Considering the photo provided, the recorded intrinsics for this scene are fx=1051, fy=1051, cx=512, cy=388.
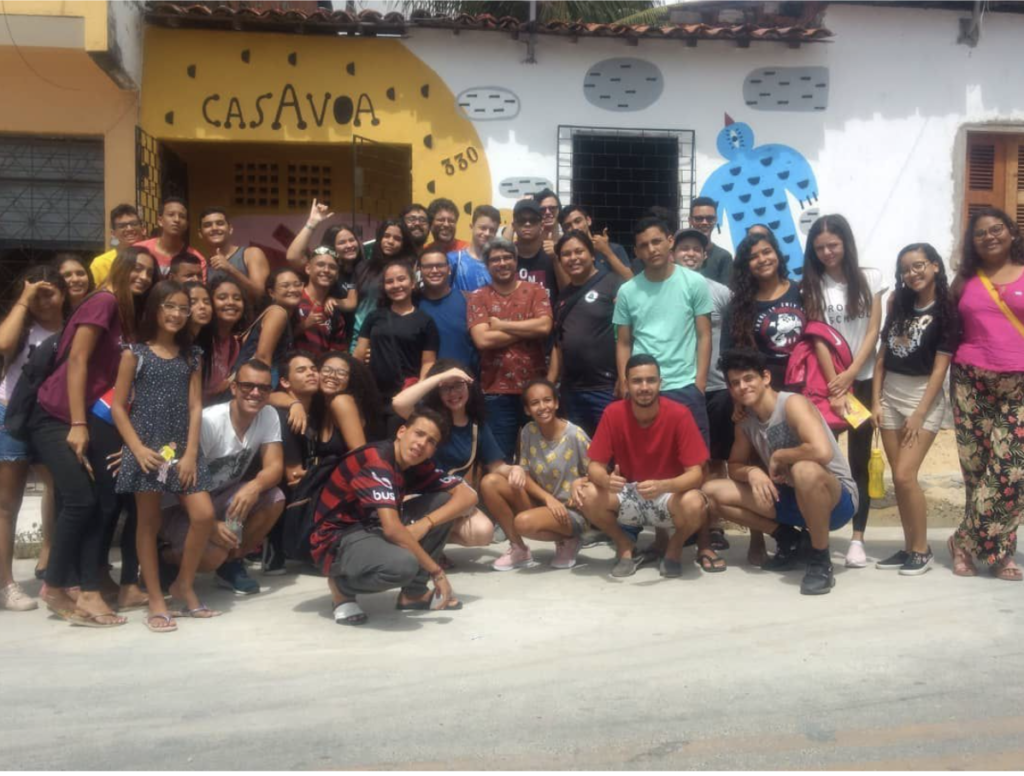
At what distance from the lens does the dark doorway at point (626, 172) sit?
363 inches

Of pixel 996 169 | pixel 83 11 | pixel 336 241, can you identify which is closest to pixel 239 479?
pixel 336 241

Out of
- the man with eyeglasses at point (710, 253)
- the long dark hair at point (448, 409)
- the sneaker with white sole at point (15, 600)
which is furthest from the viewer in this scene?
the man with eyeglasses at point (710, 253)

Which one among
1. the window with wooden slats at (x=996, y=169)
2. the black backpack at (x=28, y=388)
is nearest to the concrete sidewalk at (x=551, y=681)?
the black backpack at (x=28, y=388)

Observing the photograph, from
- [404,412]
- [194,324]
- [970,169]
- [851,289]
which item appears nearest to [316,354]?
[404,412]

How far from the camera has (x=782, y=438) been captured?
5461 mm

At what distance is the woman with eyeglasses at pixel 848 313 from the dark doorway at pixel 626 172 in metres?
3.53

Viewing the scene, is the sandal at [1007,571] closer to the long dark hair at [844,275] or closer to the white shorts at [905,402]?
the white shorts at [905,402]

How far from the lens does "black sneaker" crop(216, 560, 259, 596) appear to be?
544 cm

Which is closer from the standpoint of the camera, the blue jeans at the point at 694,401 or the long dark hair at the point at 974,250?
the long dark hair at the point at 974,250

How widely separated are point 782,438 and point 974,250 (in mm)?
1412

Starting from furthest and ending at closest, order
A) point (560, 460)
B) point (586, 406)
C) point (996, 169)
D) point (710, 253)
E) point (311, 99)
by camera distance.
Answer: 1. point (996, 169)
2. point (311, 99)
3. point (710, 253)
4. point (586, 406)
5. point (560, 460)

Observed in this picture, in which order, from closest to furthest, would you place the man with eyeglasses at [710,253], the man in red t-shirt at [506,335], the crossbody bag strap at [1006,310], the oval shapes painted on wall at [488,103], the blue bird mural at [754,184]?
the crossbody bag strap at [1006,310]
the man in red t-shirt at [506,335]
the man with eyeglasses at [710,253]
the oval shapes painted on wall at [488,103]
the blue bird mural at [754,184]

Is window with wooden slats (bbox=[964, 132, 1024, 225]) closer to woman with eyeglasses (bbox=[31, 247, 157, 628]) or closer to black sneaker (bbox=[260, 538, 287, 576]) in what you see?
black sneaker (bbox=[260, 538, 287, 576])

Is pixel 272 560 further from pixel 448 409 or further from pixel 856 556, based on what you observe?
pixel 856 556
